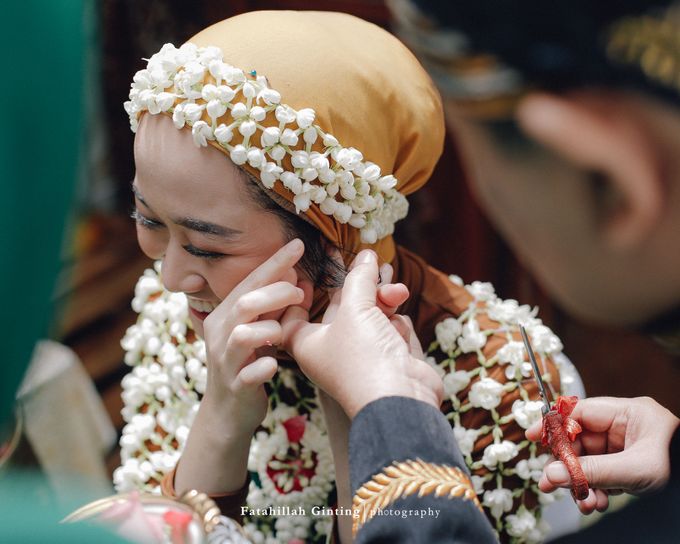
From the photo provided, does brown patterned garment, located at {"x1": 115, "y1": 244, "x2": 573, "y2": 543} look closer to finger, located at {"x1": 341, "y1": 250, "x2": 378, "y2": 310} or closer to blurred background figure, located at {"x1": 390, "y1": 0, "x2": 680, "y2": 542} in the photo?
finger, located at {"x1": 341, "y1": 250, "x2": 378, "y2": 310}

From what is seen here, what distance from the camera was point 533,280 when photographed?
203 centimetres

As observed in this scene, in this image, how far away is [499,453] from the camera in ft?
3.87

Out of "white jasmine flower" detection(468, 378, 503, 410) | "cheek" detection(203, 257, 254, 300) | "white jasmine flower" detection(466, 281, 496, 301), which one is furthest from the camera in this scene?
"white jasmine flower" detection(466, 281, 496, 301)

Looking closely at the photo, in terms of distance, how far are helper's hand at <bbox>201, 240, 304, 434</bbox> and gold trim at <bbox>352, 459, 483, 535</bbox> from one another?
308mm

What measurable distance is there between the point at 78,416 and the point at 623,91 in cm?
165

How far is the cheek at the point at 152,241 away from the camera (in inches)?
45.1

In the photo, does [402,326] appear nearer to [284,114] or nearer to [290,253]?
[290,253]

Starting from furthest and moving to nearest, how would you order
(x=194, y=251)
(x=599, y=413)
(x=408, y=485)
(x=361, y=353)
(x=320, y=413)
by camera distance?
(x=320, y=413) < (x=194, y=251) < (x=599, y=413) < (x=361, y=353) < (x=408, y=485)

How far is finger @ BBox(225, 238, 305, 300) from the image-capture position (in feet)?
3.50

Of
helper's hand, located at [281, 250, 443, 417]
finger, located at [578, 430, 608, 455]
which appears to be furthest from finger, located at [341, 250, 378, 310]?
finger, located at [578, 430, 608, 455]

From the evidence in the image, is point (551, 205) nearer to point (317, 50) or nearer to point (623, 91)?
point (623, 91)

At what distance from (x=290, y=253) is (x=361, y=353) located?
0.79 feet

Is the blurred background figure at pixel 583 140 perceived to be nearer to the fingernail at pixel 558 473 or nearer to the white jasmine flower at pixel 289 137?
the fingernail at pixel 558 473

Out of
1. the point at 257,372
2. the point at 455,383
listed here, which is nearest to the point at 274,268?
the point at 257,372
